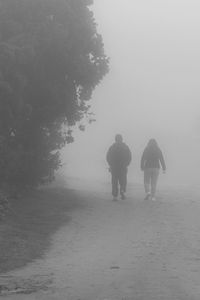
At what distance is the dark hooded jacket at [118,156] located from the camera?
21.9m

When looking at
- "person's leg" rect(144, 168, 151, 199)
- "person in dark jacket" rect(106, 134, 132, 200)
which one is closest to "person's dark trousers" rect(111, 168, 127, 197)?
"person in dark jacket" rect(106, 134, 132, 200)

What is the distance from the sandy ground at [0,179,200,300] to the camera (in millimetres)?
9741

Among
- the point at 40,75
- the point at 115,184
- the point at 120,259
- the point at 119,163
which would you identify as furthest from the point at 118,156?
the point at 120,259

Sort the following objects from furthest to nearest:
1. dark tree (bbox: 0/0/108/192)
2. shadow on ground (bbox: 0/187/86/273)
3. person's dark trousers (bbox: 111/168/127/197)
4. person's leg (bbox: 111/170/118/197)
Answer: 1. person's dark trousers (bbox: 111/168/127/197)
2. person's leg (bbox: 111/170/118/197)
3. dark tree (bbox: 0/0/108/192)
4. shadow on ground (bbox: 0/187/86/273)

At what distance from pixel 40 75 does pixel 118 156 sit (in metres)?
4.44

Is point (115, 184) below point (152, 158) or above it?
below

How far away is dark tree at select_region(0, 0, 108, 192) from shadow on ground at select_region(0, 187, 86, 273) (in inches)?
30.8

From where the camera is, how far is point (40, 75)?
1888 cm

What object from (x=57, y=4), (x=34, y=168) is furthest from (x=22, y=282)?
(x=57, y=4)

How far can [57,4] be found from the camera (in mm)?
19172

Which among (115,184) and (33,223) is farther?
(115,184)

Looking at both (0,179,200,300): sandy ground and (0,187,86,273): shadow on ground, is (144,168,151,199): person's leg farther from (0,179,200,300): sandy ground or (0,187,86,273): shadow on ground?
(0,187,86,273): shadow on ground

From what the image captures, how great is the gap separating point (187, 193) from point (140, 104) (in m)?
63.6

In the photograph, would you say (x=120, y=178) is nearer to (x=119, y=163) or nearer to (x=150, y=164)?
(x=119, y=163)
